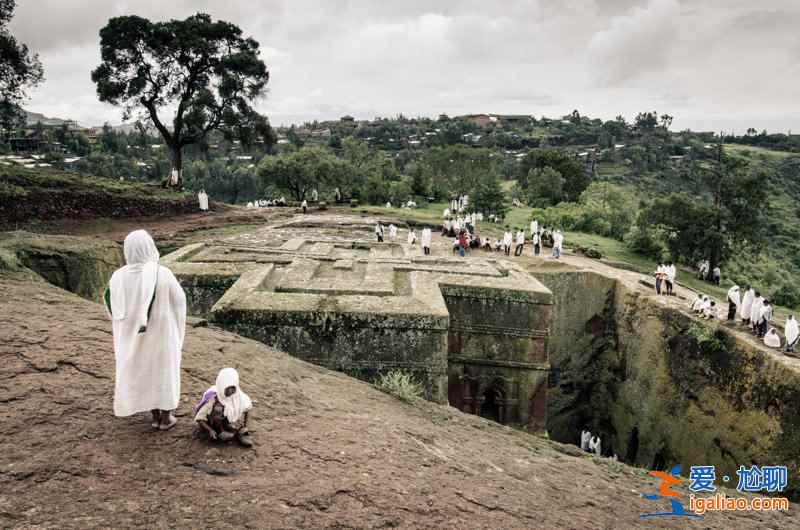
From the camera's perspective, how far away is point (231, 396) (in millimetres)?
3732

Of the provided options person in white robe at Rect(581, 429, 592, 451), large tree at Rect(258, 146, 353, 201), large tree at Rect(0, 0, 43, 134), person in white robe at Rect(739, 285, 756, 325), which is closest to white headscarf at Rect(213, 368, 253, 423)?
person in white robe at Rect(739, 285, 756, 325)

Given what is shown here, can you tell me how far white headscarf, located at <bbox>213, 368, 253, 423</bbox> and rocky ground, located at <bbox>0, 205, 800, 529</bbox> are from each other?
0.94 ft

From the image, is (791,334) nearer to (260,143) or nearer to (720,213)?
(720,213)

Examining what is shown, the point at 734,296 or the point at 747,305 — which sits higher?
the point at 734,296

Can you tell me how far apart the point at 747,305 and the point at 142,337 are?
12.5 meters

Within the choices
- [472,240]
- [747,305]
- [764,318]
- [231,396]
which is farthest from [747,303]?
[231,396]

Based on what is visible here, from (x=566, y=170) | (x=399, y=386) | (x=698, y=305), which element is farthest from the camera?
(x=566, y=170)

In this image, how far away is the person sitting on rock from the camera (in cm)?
371

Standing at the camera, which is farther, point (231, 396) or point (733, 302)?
point (733, 302)

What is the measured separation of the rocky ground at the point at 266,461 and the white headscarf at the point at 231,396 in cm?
29

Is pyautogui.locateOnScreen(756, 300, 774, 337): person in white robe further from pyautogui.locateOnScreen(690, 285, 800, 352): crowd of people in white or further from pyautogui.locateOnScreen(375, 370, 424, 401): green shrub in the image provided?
pyautogui.locateOnScreen(375, 370, 424, 401): green shrub

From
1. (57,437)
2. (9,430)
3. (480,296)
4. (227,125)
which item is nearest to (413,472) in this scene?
(57,437)

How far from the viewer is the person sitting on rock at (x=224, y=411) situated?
3713 millimetres

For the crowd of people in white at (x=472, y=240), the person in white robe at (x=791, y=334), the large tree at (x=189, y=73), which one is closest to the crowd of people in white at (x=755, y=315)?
the person in white robe at (x=791, y=334)
